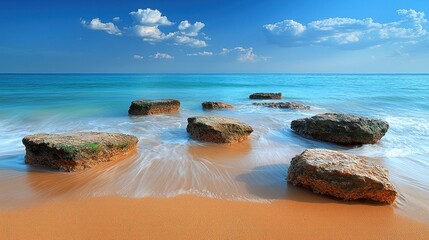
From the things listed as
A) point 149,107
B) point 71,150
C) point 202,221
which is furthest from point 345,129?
point 149,107

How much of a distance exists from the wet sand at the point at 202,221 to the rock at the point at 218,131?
2.62 meters

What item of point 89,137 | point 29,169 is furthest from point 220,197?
point 29,169

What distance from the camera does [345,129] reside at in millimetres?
5891

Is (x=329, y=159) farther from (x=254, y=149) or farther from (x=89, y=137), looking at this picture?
(x=89, y=137)

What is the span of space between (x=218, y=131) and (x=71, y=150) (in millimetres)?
2878

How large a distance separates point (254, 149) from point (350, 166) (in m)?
2.28

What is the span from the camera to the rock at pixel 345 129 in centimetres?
585

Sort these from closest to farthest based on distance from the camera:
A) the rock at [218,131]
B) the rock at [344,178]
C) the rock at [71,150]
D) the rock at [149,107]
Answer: the rock at [344,178]
the rock at [71,150]
the rock at [218,131]
the rock at [149,107]

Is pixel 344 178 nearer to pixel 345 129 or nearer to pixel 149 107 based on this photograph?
pixel 345 129

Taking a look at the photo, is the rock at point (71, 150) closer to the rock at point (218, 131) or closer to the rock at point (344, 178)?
the rock at point (218, 131)

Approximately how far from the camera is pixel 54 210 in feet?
9.82

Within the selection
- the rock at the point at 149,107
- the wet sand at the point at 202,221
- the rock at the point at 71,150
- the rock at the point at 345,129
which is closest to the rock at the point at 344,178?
the wet sand at the point at 202,221

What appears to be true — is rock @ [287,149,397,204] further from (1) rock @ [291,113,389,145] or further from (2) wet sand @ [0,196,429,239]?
(1) rock @ [291,113,389,145]

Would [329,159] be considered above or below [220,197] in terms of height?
above
